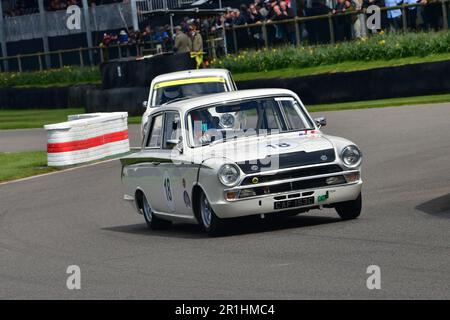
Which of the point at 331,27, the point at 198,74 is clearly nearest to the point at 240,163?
the point at 198,74

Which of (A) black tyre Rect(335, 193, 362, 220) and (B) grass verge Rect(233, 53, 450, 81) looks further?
(B) grass verge Rect(233, 53, 450, 81)

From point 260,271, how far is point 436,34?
20.8 metres

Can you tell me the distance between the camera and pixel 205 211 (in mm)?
11570

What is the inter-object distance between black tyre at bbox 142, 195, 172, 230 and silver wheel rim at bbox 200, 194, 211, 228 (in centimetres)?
143

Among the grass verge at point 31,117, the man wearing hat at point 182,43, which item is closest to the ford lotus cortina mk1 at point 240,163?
the man wearing hat at point 182,43

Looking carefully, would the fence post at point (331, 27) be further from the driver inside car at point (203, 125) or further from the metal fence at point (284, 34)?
the driver inside car at point (203, 125)

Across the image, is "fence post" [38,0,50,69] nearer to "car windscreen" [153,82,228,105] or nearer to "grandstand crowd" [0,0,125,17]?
"grandstand crowd" [0,0,125,17]

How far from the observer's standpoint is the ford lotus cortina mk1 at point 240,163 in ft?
36.6

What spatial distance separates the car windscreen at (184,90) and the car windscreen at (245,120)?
8.82 meters

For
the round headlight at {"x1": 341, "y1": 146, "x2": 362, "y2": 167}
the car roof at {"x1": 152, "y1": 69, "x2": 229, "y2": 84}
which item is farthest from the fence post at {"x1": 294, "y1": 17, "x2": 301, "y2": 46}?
the round headlight at {"x1": 341, "y1": 146, "x2": 362, "y2": 167}

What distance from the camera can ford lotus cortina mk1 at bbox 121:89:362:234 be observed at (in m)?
11.1

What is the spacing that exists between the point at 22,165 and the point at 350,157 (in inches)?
508

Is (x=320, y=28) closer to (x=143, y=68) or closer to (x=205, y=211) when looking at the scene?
(x=143, y=68)

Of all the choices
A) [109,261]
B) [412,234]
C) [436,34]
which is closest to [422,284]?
[412,234]
